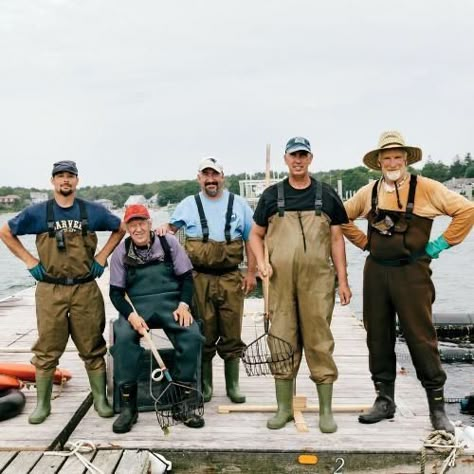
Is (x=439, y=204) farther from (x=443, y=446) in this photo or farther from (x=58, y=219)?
(x=58, y=219)

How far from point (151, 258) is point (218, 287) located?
24.1 inches

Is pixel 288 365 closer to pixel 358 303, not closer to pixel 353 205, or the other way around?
pixel 353 205

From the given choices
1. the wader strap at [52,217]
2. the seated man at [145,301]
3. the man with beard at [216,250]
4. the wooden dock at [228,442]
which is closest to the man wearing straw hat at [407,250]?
the wooden dock at [228,442]

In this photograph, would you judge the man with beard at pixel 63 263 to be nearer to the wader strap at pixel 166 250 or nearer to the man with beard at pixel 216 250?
the wader strap at pixel 166 250

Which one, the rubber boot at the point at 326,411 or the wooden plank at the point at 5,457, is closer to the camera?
the wooden plank at the point at 5,457

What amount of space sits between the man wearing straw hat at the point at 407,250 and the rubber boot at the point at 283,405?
694 millimetres

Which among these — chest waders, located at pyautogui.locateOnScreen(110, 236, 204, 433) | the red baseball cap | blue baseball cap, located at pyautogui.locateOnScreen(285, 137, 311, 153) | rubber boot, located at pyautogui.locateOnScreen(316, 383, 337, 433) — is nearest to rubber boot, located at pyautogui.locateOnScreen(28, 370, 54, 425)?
chest waders, located at pyautogui.locateOnScreen(110, 236, 204, 433)

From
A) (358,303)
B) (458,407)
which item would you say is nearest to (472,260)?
(358,303)

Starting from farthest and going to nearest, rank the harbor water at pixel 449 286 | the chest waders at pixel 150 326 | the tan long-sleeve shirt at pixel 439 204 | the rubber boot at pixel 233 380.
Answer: the harbor water at pixel 449 286
the rubber boot at pixel 233 380
the chest waders at pixel 150 326
the tan long-sleeve shirt at pixel 439 204

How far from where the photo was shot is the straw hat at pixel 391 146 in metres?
4.23

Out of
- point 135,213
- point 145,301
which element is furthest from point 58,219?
point 145,301

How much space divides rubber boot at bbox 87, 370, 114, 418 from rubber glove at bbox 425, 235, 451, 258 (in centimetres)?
253

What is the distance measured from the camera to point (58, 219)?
438 centimetres

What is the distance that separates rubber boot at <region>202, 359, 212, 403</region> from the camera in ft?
16.5
